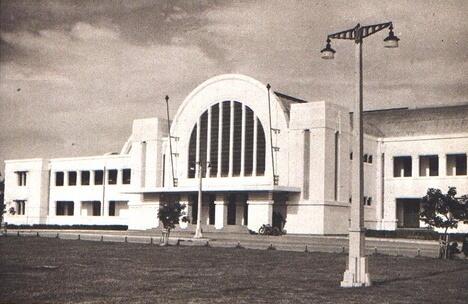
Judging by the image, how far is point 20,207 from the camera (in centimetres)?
8612

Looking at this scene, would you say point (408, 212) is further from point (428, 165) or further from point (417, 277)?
point (417, 277)

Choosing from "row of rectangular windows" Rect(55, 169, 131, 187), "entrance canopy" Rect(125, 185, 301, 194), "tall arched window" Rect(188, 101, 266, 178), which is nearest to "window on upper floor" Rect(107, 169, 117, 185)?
"row of rectangular windows" Rect(55, 169, 131, 187)

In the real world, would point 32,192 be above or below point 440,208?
above

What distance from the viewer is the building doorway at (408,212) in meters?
64.6

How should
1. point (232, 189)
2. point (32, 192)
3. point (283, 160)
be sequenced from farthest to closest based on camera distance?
1. point (32, 192)
2. point (283, 160)
3. point (232, 189)

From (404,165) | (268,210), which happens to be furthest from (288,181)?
(404,165)

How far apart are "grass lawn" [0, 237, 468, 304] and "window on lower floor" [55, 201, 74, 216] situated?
2249 inches

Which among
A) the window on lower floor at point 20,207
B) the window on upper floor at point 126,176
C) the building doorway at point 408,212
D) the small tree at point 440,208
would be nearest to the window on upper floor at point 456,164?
the building doorway at point 408,212

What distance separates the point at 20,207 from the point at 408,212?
157ft

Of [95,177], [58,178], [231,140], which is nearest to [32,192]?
[58,178]

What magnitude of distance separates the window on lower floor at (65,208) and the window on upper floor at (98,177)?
5.98m

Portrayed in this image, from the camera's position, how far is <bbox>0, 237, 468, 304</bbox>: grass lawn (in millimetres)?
14719

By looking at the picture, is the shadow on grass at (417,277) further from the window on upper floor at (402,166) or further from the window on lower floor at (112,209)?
the window on lower floor at (112,209)

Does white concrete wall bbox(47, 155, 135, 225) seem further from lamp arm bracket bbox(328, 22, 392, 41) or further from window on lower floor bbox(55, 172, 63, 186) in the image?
lamp arm bracket bbox(328, 22, 392, 41)
